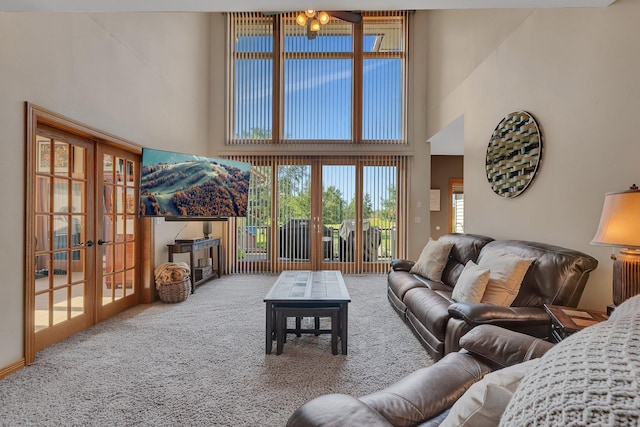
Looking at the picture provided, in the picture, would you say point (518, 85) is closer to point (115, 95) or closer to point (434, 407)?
point (434, 407)

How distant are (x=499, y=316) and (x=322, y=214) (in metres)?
4.23

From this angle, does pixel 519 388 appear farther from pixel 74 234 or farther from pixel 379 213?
pixel 379 213

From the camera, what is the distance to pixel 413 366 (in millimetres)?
2445

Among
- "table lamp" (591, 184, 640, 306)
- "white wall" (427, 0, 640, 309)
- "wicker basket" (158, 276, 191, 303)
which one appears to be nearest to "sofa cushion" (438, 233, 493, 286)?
"white wall" (427, 0, 640, 309)

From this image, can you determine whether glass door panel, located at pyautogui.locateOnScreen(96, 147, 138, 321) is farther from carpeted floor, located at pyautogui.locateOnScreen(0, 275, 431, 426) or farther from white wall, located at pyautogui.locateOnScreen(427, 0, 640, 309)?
white wall, located at pyautogui.locateOnScreen(427, 0, 640, 309)

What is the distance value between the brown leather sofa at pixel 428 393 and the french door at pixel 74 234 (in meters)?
2.69

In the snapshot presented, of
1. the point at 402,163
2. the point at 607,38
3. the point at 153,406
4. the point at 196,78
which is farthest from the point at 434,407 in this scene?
the point at 196,78

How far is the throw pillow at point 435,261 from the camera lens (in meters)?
3.63

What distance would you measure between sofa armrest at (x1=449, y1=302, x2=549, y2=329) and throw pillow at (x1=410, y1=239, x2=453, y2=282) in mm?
1473

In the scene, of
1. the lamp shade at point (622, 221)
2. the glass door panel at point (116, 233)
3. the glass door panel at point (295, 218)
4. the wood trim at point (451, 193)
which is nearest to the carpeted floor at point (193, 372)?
the glass door panel at point (116, 233)

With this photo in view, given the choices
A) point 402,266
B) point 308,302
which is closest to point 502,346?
point 308,302

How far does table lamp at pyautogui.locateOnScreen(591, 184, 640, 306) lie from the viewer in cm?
165

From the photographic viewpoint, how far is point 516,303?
2.42m

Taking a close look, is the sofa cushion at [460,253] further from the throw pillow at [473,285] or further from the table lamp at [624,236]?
the table lamp at [624,236]
